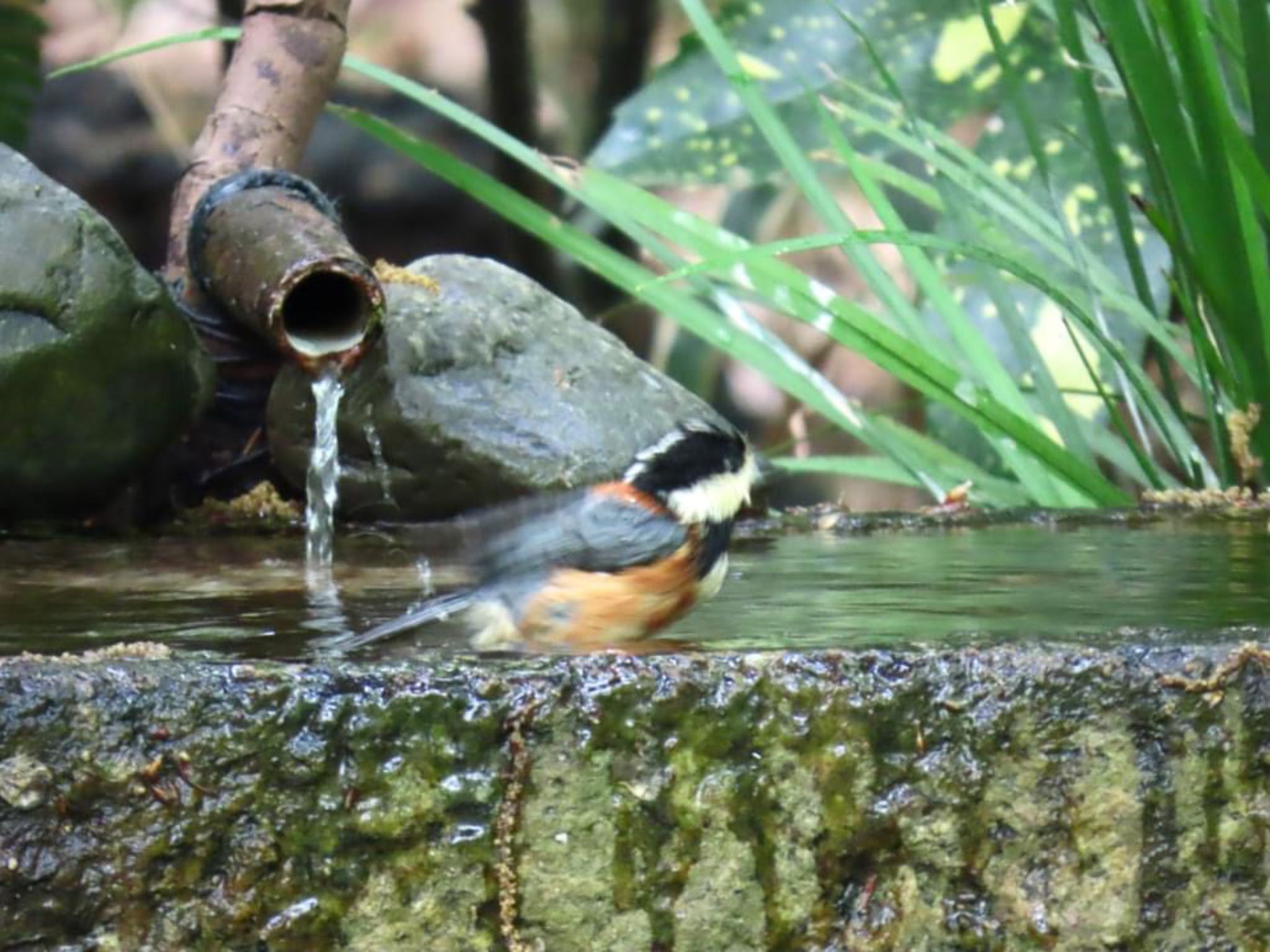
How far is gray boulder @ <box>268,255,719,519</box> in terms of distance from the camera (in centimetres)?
344

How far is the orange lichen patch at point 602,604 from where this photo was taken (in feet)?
6.34

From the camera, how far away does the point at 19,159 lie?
10.2 ft

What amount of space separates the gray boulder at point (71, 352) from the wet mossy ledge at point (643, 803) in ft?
5.50

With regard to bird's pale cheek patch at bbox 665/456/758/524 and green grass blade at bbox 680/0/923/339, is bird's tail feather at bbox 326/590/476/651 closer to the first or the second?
bird's pale cheek patch at bbox 665/456/758/524

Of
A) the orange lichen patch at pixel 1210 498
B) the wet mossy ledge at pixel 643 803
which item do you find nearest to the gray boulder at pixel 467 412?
the orange lichen patch at pixel 1210 498

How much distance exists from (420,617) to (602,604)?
0.20 metres

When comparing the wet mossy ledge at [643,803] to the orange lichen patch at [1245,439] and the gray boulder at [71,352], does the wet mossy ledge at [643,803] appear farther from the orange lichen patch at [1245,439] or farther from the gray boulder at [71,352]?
the orange lichen patch at [1245,439]

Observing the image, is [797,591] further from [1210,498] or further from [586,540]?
[1210,498]

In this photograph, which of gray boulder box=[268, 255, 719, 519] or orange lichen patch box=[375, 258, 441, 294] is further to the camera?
orange lichen patch box=[375, 258, 441, 294]

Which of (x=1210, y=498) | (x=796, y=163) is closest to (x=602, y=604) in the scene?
(x=1210, y=498)

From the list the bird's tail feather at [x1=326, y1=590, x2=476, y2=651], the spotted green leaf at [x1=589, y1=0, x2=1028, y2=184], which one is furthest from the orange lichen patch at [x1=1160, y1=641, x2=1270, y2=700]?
the spotted green leaf at [x1=589, y1=0, x2=1028, y2=184]

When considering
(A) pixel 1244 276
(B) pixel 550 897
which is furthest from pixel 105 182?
(B) pixel 550 897

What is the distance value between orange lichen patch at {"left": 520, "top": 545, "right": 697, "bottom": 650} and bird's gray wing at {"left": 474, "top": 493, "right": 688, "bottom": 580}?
0.01 meters

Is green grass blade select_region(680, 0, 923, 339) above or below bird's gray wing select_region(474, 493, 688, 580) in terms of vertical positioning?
above
